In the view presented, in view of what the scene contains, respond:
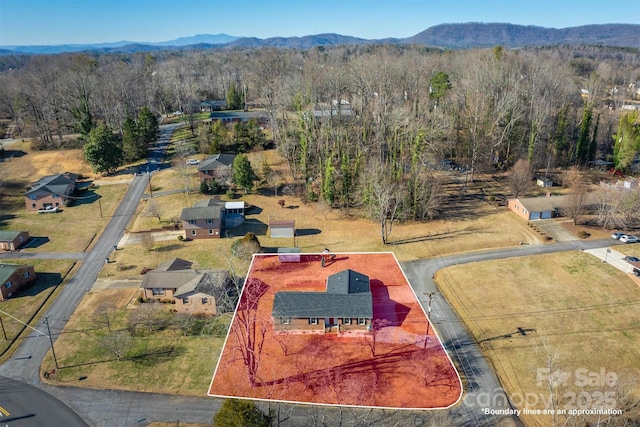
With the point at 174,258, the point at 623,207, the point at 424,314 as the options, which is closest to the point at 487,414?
the point at 424,314

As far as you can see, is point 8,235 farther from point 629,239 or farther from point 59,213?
point 629,239

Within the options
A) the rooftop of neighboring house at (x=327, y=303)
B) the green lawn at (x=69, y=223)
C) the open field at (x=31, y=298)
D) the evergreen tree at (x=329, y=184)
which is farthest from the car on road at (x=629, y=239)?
the green lawn at (x=69, y=223)

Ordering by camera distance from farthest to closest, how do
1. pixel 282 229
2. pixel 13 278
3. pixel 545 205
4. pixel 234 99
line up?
pixel 234 99
pixel 545 205
pixel 282 229
pixel 13 278

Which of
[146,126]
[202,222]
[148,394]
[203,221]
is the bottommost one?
[148,394]

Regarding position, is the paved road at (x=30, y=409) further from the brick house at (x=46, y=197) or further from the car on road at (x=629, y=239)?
the car on road at (x=629, y=239)

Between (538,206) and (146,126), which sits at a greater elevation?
(146,126)

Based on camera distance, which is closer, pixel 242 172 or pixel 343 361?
pixel 343 361

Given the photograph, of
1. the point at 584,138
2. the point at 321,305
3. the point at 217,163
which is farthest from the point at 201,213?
the point at 584,138

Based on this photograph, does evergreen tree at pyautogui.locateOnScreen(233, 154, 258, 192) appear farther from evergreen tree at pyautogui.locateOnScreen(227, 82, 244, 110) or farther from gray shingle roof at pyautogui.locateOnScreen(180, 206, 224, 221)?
evergreen tree at pyautogui.locateOnScreen(227, 82, 244, 110)

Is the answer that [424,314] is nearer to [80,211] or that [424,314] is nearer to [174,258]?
[174,258]
